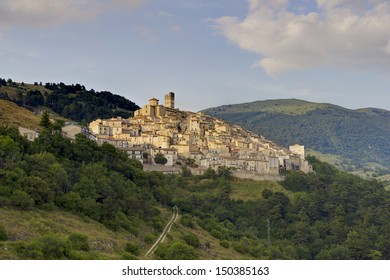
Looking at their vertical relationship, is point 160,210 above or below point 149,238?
above

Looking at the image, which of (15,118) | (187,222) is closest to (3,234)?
(187,222)

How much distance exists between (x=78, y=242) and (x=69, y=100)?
238ft

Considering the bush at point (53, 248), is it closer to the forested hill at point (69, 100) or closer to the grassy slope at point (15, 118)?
the grassy slope at point (15, 118)

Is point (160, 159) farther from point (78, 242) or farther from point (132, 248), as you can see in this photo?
point (78, 242)

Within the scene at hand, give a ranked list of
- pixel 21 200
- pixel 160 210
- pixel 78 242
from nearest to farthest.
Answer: pixel 78 242 < pixel 21 200 < pixel 160 210

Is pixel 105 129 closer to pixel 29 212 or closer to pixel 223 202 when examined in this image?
pixel 223 202

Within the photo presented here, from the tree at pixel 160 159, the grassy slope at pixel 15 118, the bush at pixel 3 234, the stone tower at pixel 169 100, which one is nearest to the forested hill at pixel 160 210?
the bush at pixel 3 234

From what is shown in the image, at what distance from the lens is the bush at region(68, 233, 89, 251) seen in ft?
76.4

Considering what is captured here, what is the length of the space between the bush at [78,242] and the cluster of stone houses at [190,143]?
122 ft

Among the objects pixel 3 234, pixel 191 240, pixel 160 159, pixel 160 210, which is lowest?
pixel 191 240

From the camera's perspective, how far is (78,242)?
23531 millimetres

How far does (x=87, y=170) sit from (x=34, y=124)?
17439 millimetres

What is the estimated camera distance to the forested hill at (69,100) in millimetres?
88500
